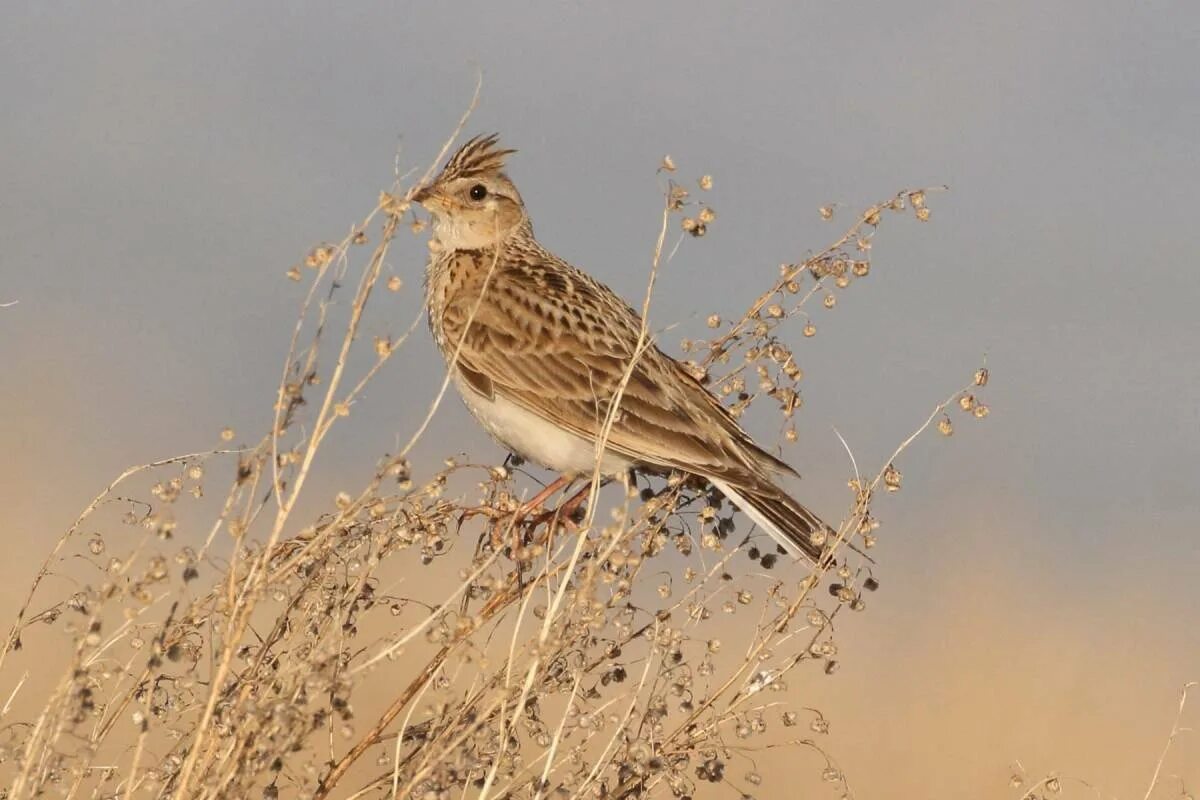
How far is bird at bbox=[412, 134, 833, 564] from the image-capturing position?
5.13 metres

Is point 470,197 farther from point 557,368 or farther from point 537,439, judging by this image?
point 537,439

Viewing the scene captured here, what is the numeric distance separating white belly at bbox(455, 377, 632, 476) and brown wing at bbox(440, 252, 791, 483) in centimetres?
5

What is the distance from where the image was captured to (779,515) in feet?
16.2

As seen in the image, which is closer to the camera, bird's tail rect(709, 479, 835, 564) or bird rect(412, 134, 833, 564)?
bird's tail rect(709, 479, 835, 564)

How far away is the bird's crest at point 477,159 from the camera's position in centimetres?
663

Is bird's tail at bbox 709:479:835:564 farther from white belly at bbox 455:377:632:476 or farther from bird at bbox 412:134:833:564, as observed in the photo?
white belly at bbox 455:377:632:476

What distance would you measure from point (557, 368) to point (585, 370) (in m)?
0.13

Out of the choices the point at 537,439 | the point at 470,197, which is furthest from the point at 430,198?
the point at 537,439

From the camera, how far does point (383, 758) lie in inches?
148

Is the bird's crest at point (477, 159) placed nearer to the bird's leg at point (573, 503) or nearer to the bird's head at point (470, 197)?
the bird's head at point (470, 197)

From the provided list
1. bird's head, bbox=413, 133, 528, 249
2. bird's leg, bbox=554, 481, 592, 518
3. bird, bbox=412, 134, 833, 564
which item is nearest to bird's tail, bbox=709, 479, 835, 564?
bird, bbox=412, 134, 833, 564

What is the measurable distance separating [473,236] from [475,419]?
3.37ft

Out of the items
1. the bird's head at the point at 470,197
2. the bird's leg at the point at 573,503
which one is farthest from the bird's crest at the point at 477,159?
the bird's leg at the point at 573,503

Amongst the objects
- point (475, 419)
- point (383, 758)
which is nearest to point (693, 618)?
point (383, 758)
